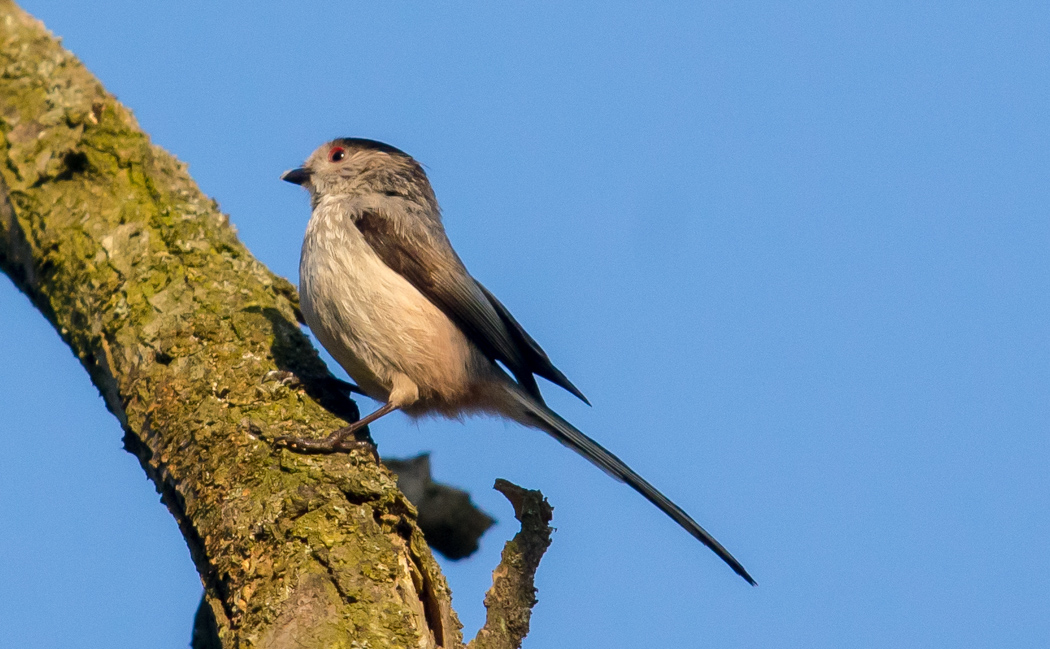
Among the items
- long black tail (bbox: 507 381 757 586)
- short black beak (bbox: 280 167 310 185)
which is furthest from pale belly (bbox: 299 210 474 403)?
short black beak (bbox: 280 167 310 185)

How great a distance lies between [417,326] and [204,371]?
1.21 m

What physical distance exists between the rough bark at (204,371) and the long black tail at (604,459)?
42.0 inches

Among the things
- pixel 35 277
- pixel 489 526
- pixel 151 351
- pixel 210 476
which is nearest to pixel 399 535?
pixel 210 476

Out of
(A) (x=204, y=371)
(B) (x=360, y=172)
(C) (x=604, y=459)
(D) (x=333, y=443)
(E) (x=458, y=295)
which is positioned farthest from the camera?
(B) (x=360, y=172)

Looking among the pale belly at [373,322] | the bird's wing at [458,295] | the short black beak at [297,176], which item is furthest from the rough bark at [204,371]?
the short black beak at [297,176]

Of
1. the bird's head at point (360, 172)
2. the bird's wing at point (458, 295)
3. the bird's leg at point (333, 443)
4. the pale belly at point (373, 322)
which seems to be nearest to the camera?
the bird's leg at point (333, 443)

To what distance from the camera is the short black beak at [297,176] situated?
21.0ft

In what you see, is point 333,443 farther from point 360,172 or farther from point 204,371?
point 360,172

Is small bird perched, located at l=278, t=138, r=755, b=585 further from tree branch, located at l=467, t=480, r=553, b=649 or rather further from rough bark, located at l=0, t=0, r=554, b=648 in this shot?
tree branch, located at l=467, t=480, r=553, b=649

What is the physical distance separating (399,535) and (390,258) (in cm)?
203

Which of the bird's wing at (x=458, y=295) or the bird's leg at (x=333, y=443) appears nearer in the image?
the bird's leg at (x=333, y=443)

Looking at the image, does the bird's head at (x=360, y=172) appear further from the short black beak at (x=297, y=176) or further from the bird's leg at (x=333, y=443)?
the bird's leg at (x=333, y=443)

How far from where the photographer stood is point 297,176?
641 centimetres

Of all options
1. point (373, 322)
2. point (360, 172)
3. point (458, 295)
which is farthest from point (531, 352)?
point (360, 172)
